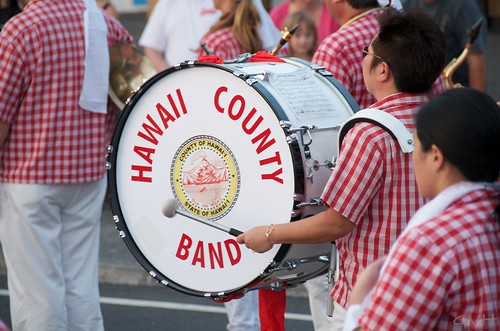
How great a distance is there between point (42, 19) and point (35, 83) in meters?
0.27

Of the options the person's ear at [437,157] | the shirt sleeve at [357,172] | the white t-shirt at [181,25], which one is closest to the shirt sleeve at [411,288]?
the person's ear at [437,157]

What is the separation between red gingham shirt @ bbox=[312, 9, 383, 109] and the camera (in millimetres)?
4141

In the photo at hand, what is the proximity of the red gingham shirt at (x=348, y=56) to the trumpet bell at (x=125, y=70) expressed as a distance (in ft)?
3.48

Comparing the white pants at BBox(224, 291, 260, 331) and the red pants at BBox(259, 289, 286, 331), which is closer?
the red pants at BBox(259, 289, 286, 331)

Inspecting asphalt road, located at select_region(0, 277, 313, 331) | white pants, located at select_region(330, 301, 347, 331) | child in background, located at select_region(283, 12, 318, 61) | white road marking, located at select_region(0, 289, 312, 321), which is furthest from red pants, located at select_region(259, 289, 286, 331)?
child in background, located at select_region(283, 12, 318, 61)

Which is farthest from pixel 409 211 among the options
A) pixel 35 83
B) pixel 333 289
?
pixel 35 83

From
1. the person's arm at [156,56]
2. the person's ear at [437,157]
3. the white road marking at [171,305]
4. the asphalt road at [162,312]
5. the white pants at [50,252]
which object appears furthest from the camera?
the person's arm at [156,56]

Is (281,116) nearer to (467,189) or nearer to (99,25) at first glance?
(467,189)

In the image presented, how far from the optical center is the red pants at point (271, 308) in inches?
144

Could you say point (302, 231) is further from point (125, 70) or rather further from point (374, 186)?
point (125, 70)

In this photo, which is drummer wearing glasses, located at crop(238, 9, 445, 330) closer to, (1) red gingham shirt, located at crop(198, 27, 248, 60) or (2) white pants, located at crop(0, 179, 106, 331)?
(2) white pants, located at crop(0, 179, 106, 331)

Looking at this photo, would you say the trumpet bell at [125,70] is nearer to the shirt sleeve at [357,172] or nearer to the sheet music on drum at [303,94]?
the sheet music on drum at [303,94]

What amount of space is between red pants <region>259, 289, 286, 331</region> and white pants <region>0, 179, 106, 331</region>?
3.97 feet

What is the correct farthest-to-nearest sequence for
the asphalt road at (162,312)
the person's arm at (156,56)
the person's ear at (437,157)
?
Answer: 1. the person's arm at (156,56)
2. the asphalt road at (162,312)
3. the person's ear at (437,157)
